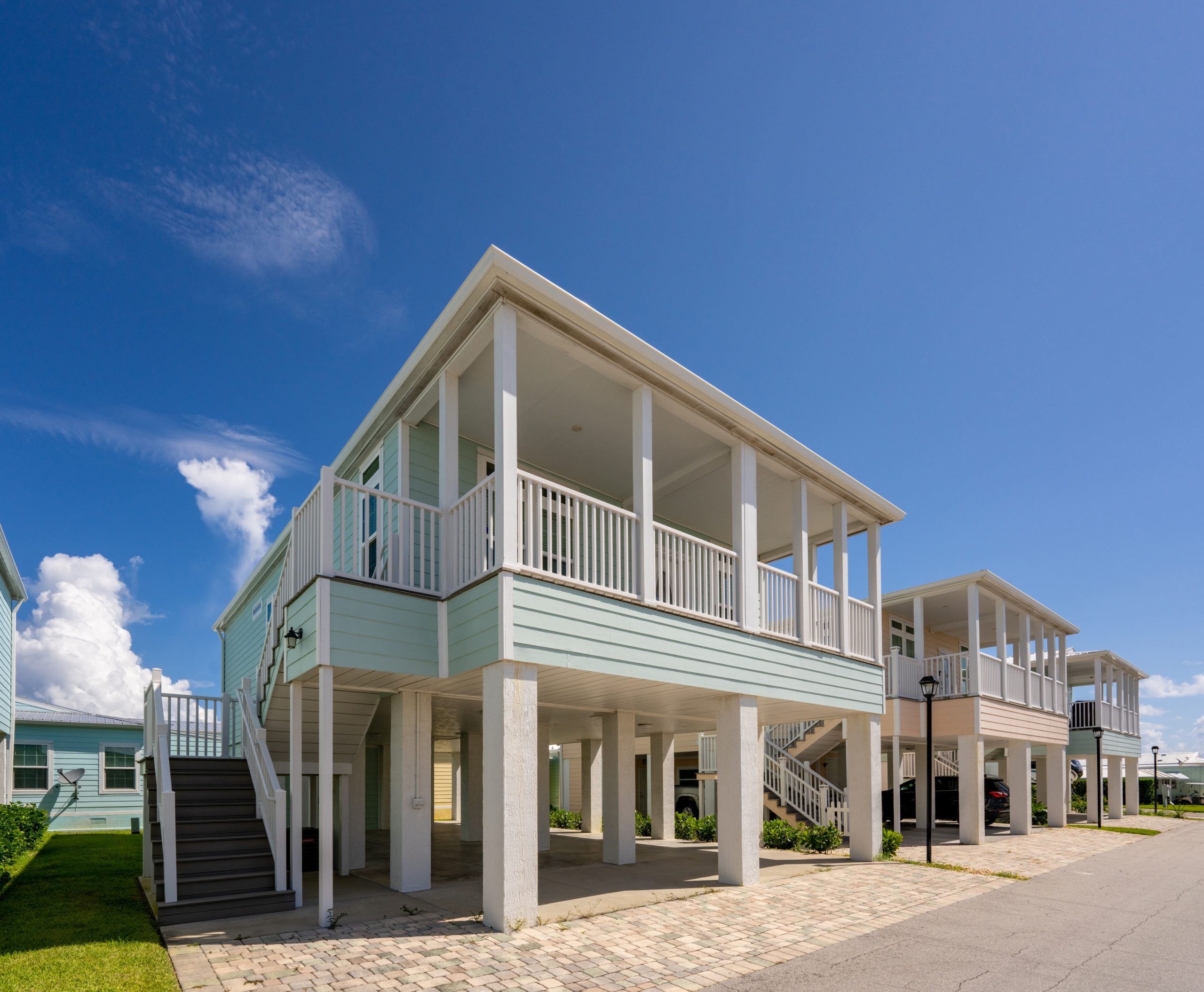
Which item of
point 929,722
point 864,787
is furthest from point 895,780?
point 864,787

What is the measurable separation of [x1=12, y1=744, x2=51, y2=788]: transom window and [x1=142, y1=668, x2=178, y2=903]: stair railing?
44.6 ft

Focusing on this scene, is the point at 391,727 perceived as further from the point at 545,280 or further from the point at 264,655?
the point at 545,280

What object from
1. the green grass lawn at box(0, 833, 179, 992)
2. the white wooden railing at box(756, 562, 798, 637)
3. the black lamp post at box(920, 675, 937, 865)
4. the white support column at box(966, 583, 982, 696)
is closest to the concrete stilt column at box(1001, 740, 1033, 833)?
the white support column at box(966, 583, 982, 696)

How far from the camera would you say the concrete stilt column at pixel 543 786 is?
15.2 meters

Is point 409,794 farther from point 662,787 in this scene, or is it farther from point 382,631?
point 662,787

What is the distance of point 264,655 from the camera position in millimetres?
11820

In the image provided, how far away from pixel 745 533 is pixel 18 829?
13705 mm

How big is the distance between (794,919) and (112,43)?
1482 centimetres

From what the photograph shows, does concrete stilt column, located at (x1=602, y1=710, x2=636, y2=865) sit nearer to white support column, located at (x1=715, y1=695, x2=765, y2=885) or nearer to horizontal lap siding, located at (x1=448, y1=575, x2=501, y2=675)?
white support column, located at (x1=715, y1=695, x2=765, y2=885)

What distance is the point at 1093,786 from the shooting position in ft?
88.3

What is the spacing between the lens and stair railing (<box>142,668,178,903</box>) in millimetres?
8805

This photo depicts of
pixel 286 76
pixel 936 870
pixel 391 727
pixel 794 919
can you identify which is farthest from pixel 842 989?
pixel 286 76

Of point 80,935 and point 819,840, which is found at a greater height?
point 80,935

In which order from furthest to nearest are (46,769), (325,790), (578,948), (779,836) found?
(46,769), (779,836), (325,790), (578,948)
